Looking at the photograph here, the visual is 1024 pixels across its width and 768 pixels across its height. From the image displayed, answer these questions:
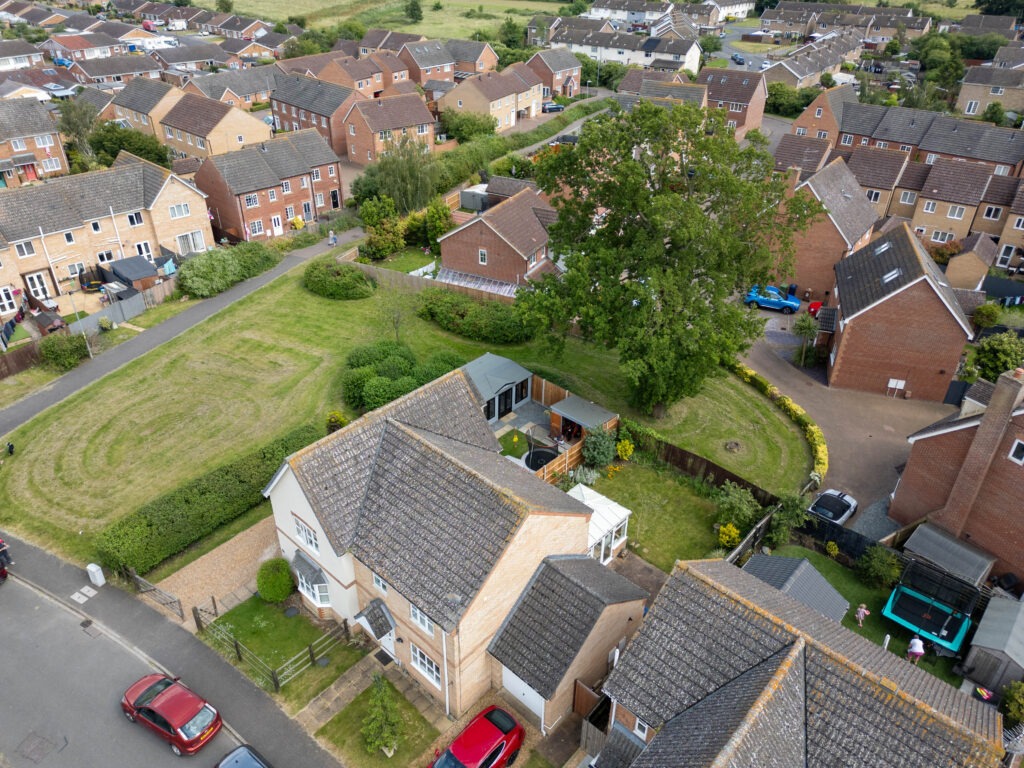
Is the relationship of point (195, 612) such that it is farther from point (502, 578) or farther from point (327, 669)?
point (502, 578)

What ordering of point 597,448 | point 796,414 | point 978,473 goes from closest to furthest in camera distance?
point 978,473
point 597,448
point 796,414

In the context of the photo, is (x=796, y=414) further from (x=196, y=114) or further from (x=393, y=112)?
(x=196, y=114)

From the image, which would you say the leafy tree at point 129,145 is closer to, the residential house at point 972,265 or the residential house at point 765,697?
the residential house at point 765,697

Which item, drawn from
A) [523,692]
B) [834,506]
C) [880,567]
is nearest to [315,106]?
[834,506]

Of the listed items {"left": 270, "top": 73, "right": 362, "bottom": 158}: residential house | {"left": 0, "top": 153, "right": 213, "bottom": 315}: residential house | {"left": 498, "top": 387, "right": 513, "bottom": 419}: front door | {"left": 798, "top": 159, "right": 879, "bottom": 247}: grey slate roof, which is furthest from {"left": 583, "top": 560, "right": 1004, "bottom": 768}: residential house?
{"left": 270, "top": 73, "right": 362, "bottom": 158}: residential house

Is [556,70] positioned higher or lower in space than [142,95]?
lower

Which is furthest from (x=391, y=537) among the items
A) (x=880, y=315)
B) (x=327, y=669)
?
(x=880, y=315)

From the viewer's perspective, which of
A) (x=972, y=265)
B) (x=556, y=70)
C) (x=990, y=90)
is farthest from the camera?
(x=556, y=70)
